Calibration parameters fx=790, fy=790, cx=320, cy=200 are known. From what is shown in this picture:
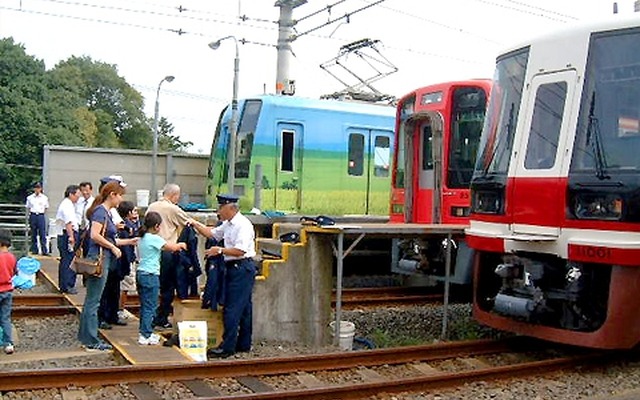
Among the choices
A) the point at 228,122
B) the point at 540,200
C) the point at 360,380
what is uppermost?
the point at 228,122

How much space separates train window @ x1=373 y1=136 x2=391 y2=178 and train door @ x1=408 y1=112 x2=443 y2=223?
9.17 ft

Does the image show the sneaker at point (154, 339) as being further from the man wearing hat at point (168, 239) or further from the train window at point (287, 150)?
the train window at point (287, 150)

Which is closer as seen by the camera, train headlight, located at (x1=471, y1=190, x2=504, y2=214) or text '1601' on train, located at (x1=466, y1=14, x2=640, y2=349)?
text '1601' on train, located at (x1=466, y1=14, x2=640, y2=349)

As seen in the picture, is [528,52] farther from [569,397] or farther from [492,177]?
[569,397]

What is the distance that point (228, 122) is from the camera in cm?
1530

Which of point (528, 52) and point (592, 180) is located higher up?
point (528, 52)

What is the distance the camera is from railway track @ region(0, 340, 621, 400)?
6637 millimetres

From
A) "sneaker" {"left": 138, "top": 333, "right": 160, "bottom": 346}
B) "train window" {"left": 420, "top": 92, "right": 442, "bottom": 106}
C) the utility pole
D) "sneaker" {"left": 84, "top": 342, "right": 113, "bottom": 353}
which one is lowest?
"sneaker" {"left": 84, "top": 342, "right": 113, "bottom": 353}

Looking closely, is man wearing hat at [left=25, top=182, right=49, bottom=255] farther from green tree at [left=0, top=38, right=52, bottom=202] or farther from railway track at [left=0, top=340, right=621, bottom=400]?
green tree at [left=0, top=38, right=52, bottom=202]

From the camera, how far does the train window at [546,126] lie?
791cm

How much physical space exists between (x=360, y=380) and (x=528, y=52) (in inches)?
154

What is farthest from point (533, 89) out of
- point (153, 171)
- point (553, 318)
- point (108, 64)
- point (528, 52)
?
point (108, 64)

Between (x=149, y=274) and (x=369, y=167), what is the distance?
7856 mm

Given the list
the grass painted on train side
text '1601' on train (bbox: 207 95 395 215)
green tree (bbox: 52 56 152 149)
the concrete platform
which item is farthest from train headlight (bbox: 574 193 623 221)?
green tree (bbox: 52 56 152 149)
